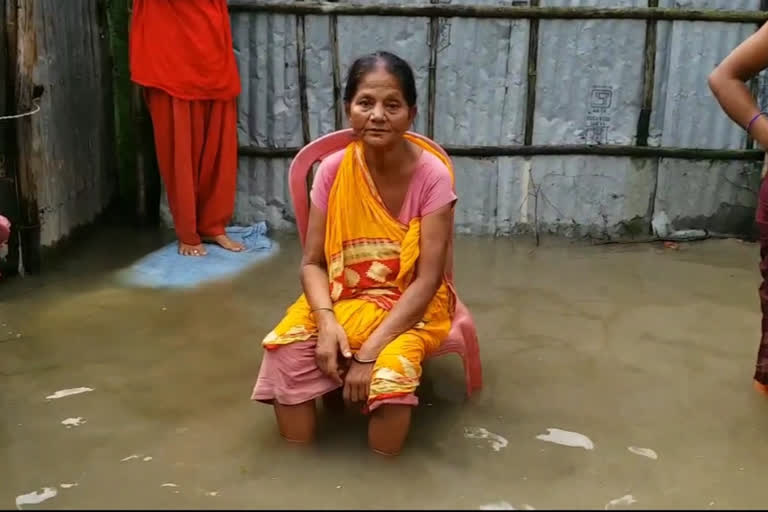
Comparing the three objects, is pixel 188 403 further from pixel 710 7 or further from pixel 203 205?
pixel 710 7

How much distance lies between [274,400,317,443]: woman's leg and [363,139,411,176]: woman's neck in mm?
725

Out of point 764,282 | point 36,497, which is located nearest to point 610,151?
point 764,282

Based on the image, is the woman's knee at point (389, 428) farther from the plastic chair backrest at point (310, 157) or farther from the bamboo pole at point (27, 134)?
the bamboo pole at point (27, 134)

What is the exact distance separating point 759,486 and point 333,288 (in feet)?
4.36

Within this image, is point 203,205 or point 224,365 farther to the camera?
point 203,205

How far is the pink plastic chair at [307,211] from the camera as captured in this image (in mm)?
2631

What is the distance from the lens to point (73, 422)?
2.60 metres

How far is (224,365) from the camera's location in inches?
121

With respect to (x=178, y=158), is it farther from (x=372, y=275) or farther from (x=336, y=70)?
(x=372, y=275)

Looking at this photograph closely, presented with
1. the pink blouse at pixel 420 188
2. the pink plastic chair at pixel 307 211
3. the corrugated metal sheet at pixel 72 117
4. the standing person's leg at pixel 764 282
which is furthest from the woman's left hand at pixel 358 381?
the corrugated metal sheet at pixel 72 117

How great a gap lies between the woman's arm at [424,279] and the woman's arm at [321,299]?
117 mm

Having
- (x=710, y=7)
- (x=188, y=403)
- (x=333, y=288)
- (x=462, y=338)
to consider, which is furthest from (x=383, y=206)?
(x=710, y=7)

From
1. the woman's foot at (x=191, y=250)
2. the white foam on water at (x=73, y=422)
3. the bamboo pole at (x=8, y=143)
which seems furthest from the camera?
the woman's foot at (x=191, y=250)

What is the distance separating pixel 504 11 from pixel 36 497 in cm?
347
